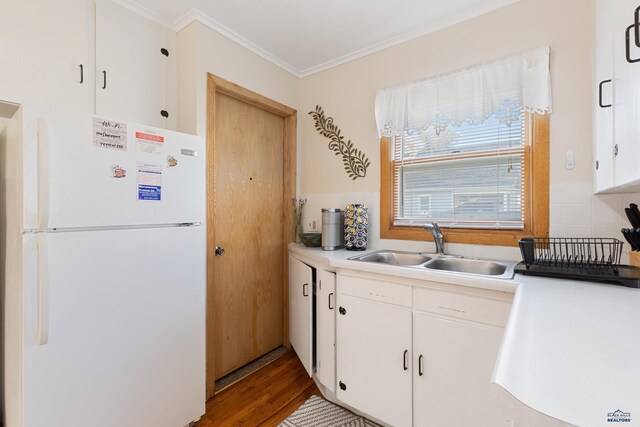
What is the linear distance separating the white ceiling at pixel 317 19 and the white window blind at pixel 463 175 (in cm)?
74

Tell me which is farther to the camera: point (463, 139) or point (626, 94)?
point (463, 139)

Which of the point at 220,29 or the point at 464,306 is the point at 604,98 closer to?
the point at 464,306

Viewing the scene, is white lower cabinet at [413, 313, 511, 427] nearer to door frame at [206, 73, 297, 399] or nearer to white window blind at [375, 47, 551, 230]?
white window blind at [375, 47, 551, 230]

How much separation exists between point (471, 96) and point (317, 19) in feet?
3.78

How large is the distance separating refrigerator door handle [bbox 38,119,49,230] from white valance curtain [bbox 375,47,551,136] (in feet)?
6.39

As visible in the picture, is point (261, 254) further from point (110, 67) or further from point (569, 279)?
point (569, 279)

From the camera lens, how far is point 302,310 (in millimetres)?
2246

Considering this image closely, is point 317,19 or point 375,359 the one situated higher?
point 317,19

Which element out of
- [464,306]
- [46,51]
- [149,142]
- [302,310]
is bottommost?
[302,310]

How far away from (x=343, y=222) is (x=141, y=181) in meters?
1.44

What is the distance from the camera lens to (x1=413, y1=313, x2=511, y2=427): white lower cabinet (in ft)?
4.49

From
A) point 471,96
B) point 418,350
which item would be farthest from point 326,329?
point 471,96

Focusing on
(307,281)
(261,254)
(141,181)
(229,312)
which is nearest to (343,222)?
(307,281)

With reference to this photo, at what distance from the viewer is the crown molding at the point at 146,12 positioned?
1856 mm
